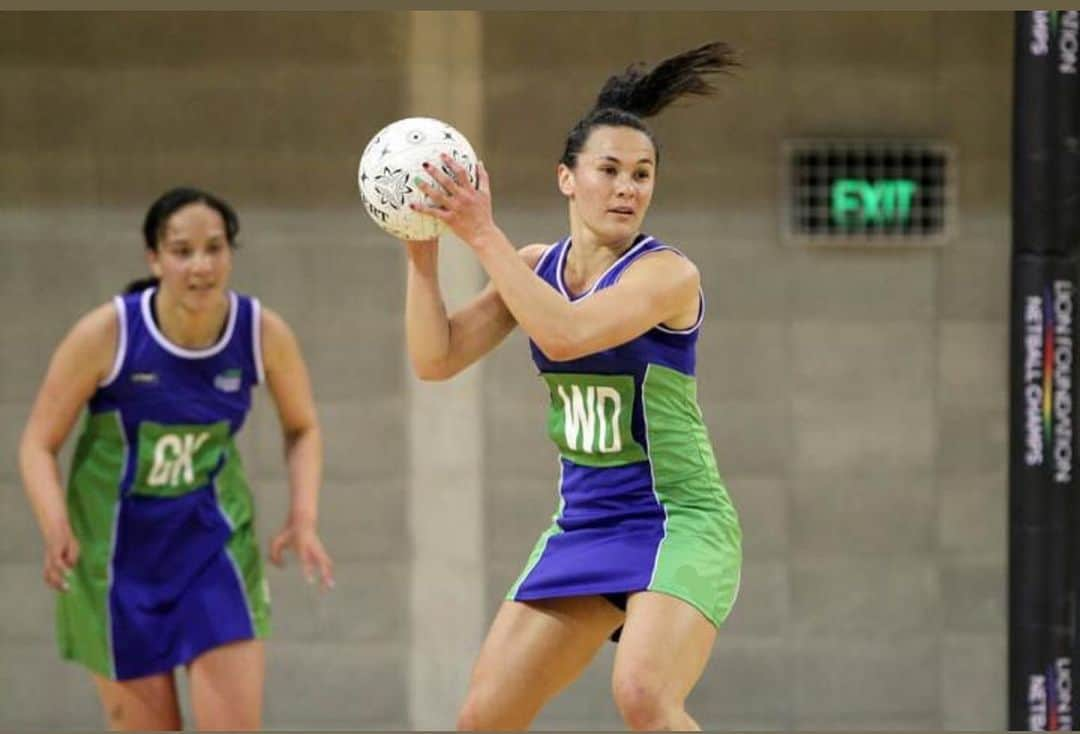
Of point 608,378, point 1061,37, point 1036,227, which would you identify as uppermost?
point 1061,37

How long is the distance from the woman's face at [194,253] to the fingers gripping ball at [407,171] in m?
1.04

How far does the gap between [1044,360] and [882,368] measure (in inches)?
73.3

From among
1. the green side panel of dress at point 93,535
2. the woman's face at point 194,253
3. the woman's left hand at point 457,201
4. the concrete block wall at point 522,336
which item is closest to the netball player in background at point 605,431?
the woman's left hand at point 457,201

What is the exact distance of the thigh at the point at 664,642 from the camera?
3662 mm

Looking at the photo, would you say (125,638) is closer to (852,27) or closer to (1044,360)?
(1044,360)

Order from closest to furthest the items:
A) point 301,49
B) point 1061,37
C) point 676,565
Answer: point 676,565
point 1061,37
point 301,49

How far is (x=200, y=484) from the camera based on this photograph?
4.98m

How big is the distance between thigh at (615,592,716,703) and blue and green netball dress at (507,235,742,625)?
87 mm

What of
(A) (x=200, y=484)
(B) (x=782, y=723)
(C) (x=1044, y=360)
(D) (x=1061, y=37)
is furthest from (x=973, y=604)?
(A) (x=200, y=484)

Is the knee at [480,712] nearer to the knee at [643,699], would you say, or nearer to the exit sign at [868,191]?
the knee at [643,699]

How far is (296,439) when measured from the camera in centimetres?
520

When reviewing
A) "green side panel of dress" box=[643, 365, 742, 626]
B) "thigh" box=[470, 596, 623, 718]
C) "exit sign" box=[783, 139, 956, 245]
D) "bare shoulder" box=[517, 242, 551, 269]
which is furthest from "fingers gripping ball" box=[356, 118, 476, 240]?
"exit sign" box=[783, 139, 956, 245]

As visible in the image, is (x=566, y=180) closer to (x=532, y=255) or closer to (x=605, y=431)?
(x=532, y=255)

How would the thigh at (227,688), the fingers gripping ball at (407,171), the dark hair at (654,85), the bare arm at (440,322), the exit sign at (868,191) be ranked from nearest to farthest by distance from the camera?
the fingers gripping ball at (407,171) → the bare arm at (440,322) → the dark hair at (654,85) → the thigh at (227,688) → the exit sign at (868,191)
